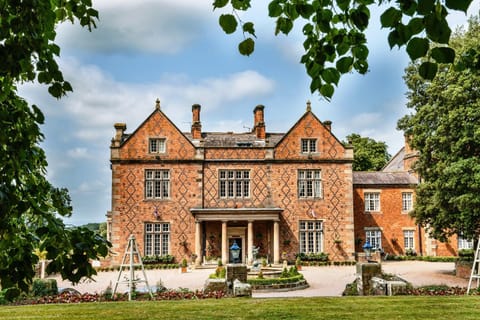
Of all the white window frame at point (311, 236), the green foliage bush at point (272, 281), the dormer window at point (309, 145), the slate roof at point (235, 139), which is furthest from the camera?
the slate roof at point (235, 139)

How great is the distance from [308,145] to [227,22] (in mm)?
27957

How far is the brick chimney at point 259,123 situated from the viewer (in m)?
31.6

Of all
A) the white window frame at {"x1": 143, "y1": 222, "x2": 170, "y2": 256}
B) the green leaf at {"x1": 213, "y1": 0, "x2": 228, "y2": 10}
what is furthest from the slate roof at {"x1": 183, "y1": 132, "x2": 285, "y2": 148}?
the green leaf at {"x1": 213, "y1": 0, "x2": 228, "y2": 10}

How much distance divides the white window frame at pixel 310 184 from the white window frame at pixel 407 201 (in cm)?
701

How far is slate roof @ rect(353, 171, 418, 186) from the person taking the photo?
32.9m

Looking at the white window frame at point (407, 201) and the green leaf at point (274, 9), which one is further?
the white window frame at point (407, 201)

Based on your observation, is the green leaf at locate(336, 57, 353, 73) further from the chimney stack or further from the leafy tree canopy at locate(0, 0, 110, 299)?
the chimney stack

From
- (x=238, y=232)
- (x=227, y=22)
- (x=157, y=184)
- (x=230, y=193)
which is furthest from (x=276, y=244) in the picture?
(x=227, y=22)

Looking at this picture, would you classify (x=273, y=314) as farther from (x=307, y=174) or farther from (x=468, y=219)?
(x=307, y=174)

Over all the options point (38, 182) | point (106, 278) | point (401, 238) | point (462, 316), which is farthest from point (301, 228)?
point (38, 182)

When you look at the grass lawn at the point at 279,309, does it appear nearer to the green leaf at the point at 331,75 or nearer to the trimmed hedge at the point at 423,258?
the green leaf at the point at 331,75

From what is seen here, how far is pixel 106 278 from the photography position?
74.3 feet

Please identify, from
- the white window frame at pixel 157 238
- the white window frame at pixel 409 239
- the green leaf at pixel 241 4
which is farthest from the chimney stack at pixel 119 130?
the green leaf at pixel 241 4

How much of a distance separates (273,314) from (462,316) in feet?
11.1
